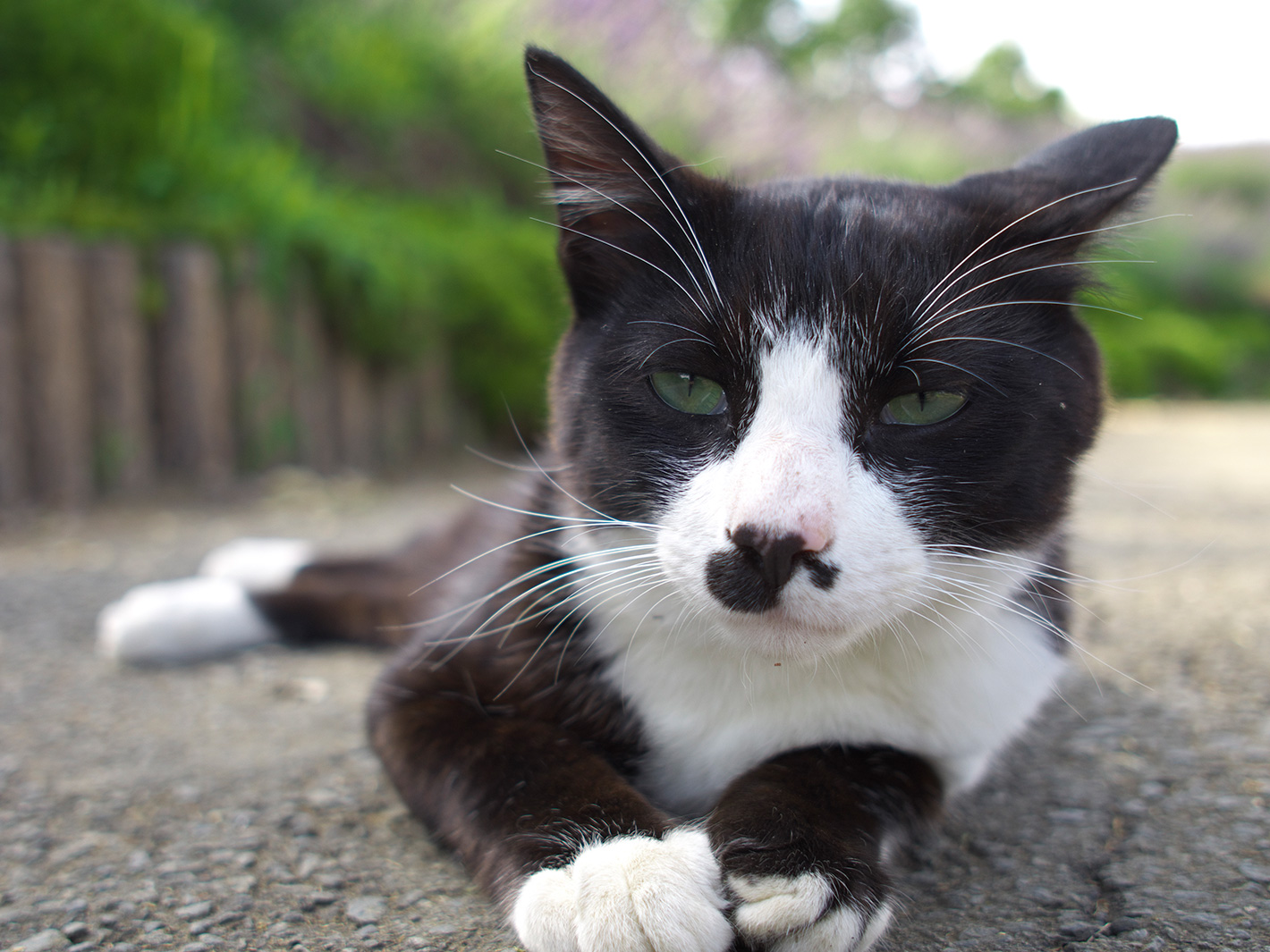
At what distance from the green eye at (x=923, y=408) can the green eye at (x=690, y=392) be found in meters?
0.21

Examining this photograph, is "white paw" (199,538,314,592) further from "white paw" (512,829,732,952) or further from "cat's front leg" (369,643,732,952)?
"white paw" (512,829,732,952)

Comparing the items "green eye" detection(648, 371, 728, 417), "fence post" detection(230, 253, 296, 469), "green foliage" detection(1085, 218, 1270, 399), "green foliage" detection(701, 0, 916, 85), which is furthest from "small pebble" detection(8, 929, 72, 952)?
"green foliage" detection(701, 0, 916, 85)

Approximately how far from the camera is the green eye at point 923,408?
114 cm

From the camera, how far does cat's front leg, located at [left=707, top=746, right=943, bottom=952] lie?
3.11 ft

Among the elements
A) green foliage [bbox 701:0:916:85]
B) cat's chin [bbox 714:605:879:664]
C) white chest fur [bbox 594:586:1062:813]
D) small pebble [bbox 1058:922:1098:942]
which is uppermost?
green foliage [bbox 701:0:916:85]

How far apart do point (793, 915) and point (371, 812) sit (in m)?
0.71

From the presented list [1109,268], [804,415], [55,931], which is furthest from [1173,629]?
[55,931]


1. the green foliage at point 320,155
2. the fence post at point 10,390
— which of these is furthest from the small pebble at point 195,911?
the fence post at point 10,390

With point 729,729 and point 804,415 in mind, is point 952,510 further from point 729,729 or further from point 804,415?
point 729,729

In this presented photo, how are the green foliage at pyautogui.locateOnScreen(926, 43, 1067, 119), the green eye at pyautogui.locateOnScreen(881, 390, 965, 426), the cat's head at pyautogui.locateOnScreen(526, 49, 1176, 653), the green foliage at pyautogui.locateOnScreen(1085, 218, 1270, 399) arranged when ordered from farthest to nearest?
1. the green foliage at pyautogui.locateOnScreen(926, 43, 1067, 119)
2. the green foliage at pyautogui.locateOnScreen(1085, 218, 1270, 399)
3. the green eye at pyautogui.locateOnScreen(881, 390, 965, 426)
4. the cat's head at pyautogui.locateOnScreen(526, 49, 1176, 653)

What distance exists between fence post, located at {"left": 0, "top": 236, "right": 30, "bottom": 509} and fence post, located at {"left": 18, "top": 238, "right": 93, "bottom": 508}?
0.03 meters

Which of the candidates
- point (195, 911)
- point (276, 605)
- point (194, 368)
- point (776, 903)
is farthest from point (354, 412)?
point (776, 903)

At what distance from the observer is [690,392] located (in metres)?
1.20

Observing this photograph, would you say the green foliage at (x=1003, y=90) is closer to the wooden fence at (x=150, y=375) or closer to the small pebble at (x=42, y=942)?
the wooden fence at (x=150, y=375)
